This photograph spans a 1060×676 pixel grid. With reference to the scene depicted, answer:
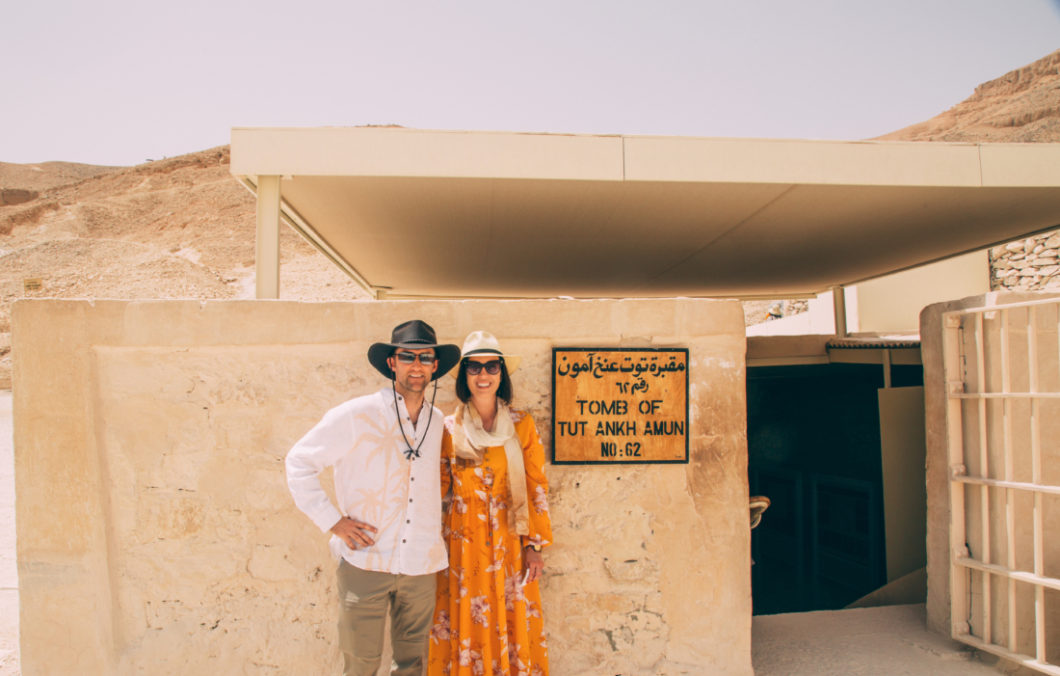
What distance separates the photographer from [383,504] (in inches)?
93.8

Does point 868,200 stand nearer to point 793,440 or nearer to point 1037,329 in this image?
point 1037,329

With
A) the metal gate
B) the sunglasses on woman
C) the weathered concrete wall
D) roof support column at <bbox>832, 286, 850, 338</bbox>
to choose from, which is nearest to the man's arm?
the sunglasses on woman

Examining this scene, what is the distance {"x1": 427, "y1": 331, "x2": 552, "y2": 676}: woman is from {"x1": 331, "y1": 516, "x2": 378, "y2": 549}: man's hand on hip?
41 centimetres

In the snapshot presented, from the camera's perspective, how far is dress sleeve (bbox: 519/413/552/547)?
2637mm

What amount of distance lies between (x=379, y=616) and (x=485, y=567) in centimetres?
48

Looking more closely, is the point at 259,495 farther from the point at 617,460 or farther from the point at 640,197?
the point at 640,197

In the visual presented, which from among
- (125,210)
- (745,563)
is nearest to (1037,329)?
(745,563)

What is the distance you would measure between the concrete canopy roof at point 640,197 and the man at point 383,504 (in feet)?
6.54

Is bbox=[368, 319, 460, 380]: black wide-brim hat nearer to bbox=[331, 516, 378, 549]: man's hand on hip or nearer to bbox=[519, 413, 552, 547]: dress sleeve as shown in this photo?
bbox=[519, 413, 552, 547]: dress sleeve

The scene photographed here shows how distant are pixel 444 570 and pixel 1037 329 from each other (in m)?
3.55

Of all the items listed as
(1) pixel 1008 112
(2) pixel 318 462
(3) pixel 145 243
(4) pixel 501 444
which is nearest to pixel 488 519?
(4) pixel 501 444

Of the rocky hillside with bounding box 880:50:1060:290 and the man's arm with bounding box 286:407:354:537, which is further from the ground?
the rocky hillside with bounding box 880:50:1060:290

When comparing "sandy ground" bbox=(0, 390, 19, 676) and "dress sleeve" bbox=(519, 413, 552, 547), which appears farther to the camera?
"sandy ground" bbox=(0, 390, 19, 676)

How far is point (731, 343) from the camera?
3178 millimetres
